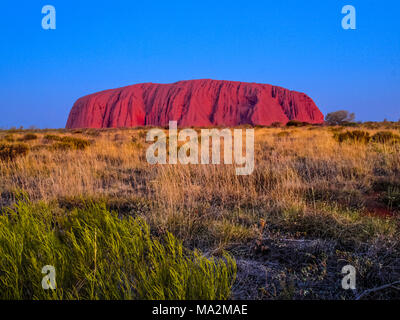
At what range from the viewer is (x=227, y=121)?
246 feet

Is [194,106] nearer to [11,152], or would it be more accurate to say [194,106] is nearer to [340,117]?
[340,117]

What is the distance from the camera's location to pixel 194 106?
76.1 m

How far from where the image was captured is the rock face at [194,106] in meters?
75.3

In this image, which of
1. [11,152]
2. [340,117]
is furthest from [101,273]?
[340,117]

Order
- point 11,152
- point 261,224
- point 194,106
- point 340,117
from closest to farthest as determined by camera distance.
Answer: point 261,224 < point 11,152 < point 340,117 < point 194,106

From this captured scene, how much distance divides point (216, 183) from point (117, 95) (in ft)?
282

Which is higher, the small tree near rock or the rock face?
the rock face

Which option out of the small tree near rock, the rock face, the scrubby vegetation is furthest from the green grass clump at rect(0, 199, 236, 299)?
the rock face

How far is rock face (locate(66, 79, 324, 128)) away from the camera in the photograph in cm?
7531

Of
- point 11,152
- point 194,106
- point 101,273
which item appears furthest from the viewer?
point 194,106

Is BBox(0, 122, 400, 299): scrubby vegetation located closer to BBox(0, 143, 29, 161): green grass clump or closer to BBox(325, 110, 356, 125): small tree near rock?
BBox(0, 143, 29, 161): green grass clump

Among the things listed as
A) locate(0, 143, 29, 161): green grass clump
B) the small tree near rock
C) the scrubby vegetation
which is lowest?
the scrubby vegetation
